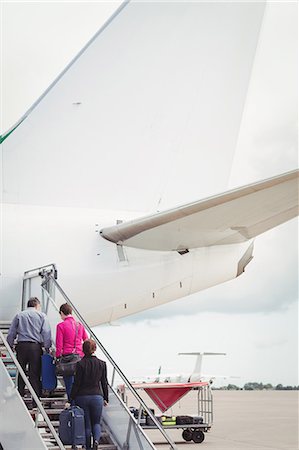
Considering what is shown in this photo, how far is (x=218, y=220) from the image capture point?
1170cm

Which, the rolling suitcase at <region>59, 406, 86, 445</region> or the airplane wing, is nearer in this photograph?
the rolling suitcase at <region>59, 406, 86, 445</region>

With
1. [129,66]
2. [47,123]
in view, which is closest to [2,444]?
[47,123]

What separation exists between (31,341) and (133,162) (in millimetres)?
5374

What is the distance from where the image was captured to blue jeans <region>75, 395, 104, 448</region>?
8281mm

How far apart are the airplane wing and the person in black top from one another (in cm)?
323

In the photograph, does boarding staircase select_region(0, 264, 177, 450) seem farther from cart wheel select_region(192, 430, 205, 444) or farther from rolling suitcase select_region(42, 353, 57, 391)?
cart wheel select_region(192, 430, 205, 444)

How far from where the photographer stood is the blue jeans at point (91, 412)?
8281 mm

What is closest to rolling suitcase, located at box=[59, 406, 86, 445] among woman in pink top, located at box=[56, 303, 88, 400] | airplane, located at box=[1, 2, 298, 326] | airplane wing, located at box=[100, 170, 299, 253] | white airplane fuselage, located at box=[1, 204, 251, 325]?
woman in pink top, located at box=[56, 303, 88, 400]

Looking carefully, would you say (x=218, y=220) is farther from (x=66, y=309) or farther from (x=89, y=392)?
(x=89, y=392)

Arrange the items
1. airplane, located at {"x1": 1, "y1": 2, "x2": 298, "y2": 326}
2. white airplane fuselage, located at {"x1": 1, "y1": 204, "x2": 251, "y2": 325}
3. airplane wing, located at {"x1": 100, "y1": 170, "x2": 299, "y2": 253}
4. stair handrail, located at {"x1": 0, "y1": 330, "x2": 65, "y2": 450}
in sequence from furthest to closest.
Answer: airplane, located at {"x1": 1, "y1": 2, "x2": 298, "y2": 326}, white airplane fuselage, located at {"x1": 1, "y1": 204, "x2": 251, "y2": 325}, airplane wing, located at {"x1": 100, "y1": 170, "x2": 299, "y2": 253}, stair handrail, located at {"x1": 0, "y1": 330, "x2": 65, "y2": 450}

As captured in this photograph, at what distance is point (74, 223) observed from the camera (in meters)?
13.1

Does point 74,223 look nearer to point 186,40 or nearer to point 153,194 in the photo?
point 153,194

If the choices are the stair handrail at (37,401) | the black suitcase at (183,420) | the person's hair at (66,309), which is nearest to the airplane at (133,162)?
the person's hair at (66,309)

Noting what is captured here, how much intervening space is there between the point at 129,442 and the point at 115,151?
643cm
